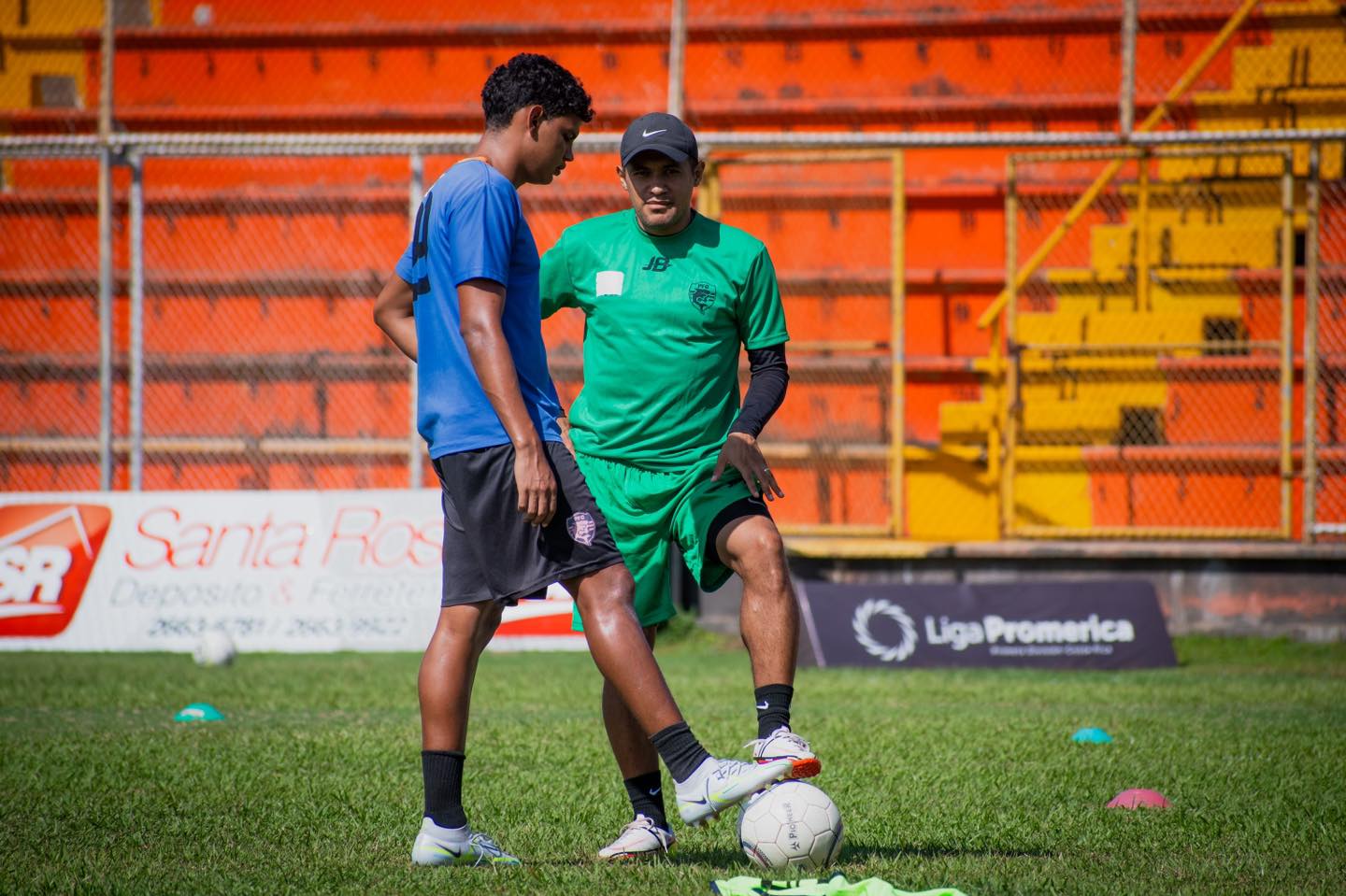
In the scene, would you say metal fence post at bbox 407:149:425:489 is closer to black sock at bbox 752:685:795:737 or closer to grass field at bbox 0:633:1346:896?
grass field at bbox 0:633:1346:896

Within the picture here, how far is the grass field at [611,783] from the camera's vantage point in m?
3.84

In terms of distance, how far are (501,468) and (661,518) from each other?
70 centimetres

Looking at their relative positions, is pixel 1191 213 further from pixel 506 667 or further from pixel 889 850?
pixel 889 850

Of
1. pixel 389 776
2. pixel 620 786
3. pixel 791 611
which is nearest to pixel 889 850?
pixel 791 611

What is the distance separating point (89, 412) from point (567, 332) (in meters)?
4.46

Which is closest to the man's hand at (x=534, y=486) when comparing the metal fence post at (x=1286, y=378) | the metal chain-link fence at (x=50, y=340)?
the metal fence post at (x=1286, y=378)

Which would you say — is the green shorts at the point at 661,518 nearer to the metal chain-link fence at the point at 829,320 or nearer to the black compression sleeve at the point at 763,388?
the black compression sleeve at the point at 763,388

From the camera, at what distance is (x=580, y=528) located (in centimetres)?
391

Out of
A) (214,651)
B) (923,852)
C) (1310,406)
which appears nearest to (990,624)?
(1310,406)

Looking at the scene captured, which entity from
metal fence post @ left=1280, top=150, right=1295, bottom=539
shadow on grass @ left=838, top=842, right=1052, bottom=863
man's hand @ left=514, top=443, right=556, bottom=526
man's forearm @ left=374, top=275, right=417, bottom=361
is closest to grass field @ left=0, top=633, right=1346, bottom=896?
shadow on grass @ left=838, top=842, right=1052, bottom=863

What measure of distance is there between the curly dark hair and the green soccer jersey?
0.64 metres

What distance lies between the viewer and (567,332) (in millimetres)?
13586

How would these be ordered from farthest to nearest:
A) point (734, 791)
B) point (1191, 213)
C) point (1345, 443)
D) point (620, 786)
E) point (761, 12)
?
point (761, 12)
point (1191, 213)
point (1345, 443)
point (620, 786)
point (734, 791)

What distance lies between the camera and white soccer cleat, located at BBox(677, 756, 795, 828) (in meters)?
3.66
